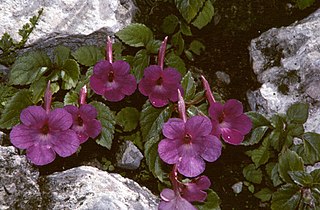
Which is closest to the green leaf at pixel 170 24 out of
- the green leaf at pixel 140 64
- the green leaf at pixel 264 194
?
the green leaf at pixel 140 64

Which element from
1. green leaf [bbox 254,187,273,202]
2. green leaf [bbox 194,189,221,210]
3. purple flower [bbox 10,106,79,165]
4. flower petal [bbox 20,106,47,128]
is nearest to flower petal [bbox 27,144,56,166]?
purple flower [bbox 10,106,79,165]

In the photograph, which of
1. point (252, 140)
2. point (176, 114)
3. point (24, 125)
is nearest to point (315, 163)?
point (252, 140)

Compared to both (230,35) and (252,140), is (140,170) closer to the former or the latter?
(252,140)

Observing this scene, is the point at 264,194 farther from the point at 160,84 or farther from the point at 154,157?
the point at 160,84

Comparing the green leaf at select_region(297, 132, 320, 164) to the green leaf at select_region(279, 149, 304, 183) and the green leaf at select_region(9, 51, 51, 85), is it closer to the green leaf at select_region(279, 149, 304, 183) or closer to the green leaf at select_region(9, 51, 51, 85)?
the green leaf at select_region(279, 149, 304, 183)

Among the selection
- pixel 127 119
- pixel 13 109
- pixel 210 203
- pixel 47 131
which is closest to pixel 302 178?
pixel 210 203

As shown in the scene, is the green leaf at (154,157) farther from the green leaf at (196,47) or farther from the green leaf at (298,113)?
the green leaf at (196,47)
